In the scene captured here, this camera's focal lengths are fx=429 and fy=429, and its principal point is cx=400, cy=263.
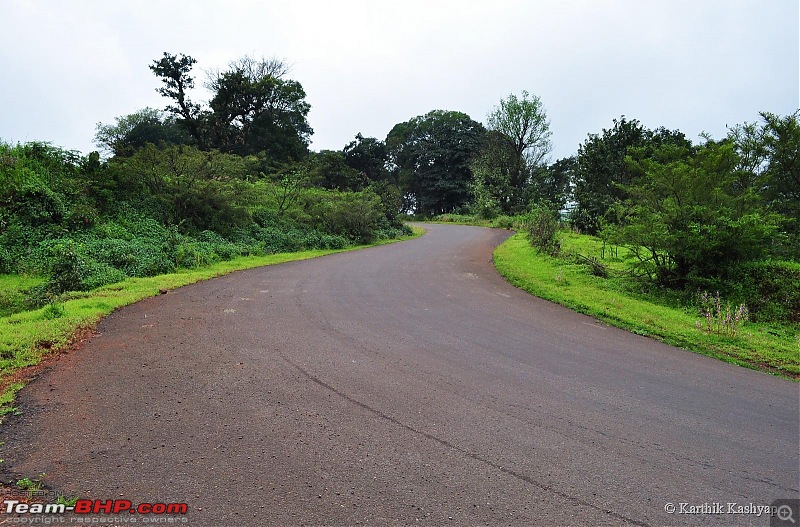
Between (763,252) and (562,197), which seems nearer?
(763,252)

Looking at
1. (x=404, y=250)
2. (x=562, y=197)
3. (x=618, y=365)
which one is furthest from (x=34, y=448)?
(x=562, y=197)

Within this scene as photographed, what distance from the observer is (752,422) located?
4129 millimetres

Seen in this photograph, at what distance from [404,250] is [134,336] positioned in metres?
14.4

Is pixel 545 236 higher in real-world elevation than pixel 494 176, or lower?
lower

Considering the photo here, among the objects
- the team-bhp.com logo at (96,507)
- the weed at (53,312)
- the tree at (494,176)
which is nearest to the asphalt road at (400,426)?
the team-bhp.com logo at (96,507)

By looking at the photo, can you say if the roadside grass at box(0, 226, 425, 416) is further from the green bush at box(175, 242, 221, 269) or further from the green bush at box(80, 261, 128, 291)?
the green bush at box(175, 242, 221, 269)

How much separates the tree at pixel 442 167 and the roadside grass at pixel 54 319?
43.2 meters

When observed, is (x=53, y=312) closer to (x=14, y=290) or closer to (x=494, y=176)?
(x=14, y=290)

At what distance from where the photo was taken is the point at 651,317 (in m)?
8.20

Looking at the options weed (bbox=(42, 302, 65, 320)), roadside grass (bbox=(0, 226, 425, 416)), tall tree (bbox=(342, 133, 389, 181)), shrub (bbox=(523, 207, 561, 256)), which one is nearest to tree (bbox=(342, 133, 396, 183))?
tall tree (bbox=(342, 133, 389, 181))

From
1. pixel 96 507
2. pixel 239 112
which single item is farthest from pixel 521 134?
pixel 96 507

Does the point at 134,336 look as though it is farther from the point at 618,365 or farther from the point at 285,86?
the point at 285,86

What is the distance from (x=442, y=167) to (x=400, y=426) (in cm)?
5314

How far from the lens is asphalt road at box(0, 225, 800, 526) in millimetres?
2803
